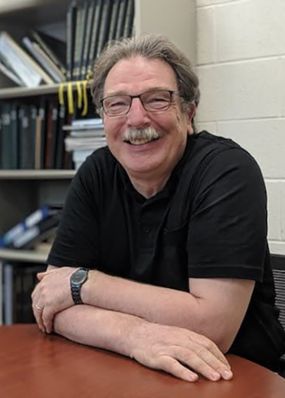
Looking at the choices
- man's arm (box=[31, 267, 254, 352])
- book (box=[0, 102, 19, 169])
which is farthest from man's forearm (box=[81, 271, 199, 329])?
book (box=[0, 102, 19, 169])

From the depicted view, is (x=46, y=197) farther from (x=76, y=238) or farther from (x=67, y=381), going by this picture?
(x=67, y=381)

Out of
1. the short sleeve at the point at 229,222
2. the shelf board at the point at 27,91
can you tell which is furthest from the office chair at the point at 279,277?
the shelf board at the point at 27,91

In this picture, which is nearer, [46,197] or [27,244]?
[27,244]

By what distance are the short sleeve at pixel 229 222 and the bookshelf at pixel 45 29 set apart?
90cm

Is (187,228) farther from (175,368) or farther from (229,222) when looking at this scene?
(175,368)

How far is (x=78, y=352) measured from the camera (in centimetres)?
112

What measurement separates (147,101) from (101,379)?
0.68 meters

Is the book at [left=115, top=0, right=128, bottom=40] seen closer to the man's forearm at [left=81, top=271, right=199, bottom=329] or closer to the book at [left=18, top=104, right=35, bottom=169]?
the book at [left=18, top=104, right=35, bottom=169]

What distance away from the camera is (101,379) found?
0.94m

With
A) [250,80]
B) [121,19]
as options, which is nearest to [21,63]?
[121,19]

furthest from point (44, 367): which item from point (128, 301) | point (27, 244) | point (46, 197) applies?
point (46, 197)

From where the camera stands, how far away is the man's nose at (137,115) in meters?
1.33

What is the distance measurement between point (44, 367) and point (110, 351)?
148 mm

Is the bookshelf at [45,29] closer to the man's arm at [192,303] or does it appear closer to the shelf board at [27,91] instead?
the shelf board at [27,91]
